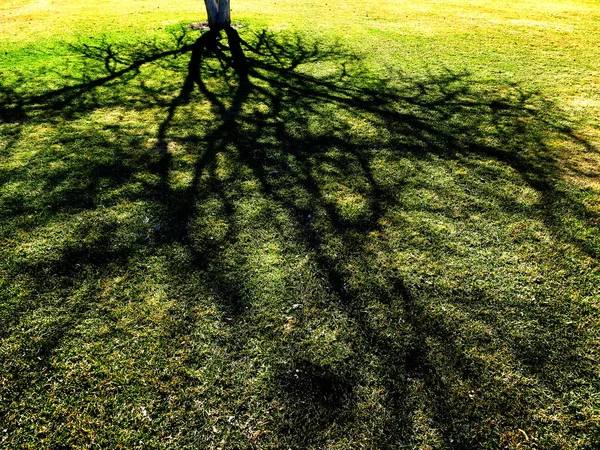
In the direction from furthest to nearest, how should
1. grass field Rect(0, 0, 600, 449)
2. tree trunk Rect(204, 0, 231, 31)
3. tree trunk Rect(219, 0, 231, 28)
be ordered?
tree trunk Rect(219, 0, 231, 28)
tree trunk Rect(204, 0, 231, 31)
grass field Rect(0, 0, 600, 449)

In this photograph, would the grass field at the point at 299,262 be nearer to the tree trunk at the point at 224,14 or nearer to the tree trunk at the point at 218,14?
the tree trunk at the point at 218,14

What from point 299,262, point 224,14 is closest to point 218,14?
point 224,14

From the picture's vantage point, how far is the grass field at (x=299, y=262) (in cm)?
314

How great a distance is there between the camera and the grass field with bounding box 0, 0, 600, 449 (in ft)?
10.3

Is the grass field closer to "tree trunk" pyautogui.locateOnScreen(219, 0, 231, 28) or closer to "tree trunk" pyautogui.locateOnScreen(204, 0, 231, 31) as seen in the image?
"tree trunk" pyautogui.locateOnScreen(204, 0, 231, 31)

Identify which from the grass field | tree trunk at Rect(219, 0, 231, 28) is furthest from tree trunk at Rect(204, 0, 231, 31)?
the grass field

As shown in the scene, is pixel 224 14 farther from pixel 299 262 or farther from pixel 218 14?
pixel 299 262

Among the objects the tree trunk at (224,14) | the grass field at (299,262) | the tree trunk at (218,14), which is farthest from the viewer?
the tree trunk at (224,14)

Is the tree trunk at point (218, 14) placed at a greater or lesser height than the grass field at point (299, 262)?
greater

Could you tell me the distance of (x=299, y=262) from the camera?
4426 mm

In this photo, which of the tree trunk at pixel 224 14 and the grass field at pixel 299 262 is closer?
the grass field at pixel 299 262

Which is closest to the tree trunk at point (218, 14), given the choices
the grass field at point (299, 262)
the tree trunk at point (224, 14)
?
the tree trunk at point (224, 14)

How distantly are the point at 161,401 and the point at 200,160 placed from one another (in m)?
3.91

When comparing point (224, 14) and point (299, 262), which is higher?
point (224, 14)
